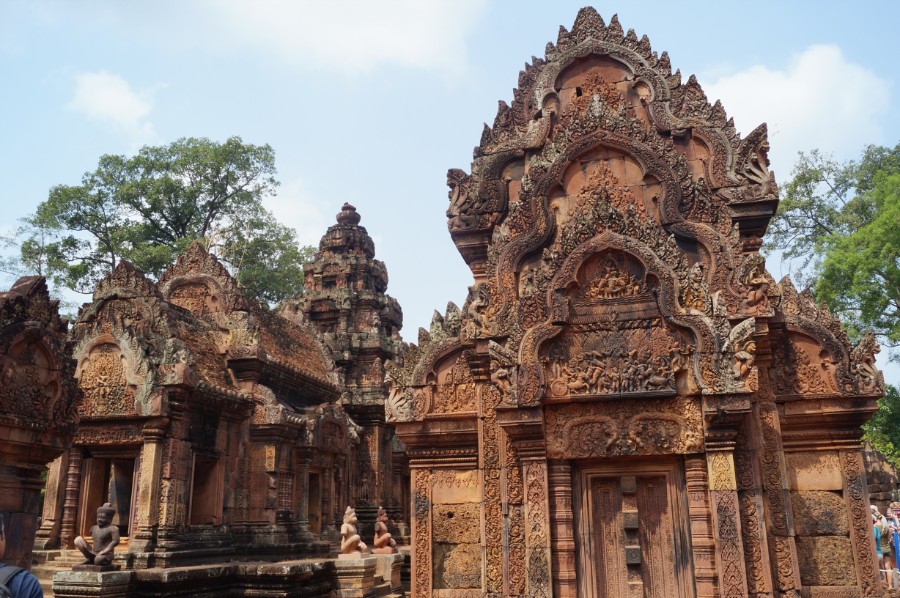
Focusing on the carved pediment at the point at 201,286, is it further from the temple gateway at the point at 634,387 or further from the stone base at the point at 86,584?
the temple gateway at the point at 634,387

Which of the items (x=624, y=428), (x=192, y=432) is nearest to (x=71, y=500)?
(x=192, y=432)

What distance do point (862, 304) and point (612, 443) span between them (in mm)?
18776

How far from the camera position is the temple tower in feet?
67.2

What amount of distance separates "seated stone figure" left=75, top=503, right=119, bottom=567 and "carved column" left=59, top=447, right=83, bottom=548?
10.2 feet

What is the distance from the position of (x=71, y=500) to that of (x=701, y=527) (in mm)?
11441

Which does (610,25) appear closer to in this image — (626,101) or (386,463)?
(626,101)

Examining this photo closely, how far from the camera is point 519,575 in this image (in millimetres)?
8188

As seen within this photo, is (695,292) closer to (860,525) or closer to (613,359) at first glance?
(613,359)

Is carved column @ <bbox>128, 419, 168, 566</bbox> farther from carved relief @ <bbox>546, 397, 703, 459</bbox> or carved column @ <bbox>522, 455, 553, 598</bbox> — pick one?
carved relief @ <bbox>546, 397, 703, 459</bbox>

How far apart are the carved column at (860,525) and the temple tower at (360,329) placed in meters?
13.1

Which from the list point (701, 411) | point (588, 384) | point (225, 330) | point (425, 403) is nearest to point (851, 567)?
point (701, 411)

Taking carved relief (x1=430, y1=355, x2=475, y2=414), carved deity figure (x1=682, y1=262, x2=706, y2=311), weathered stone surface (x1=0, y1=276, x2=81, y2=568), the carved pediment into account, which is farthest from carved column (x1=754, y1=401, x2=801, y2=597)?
the carved pediment

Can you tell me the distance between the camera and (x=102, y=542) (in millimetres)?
10711

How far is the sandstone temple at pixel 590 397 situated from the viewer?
25.7ft
